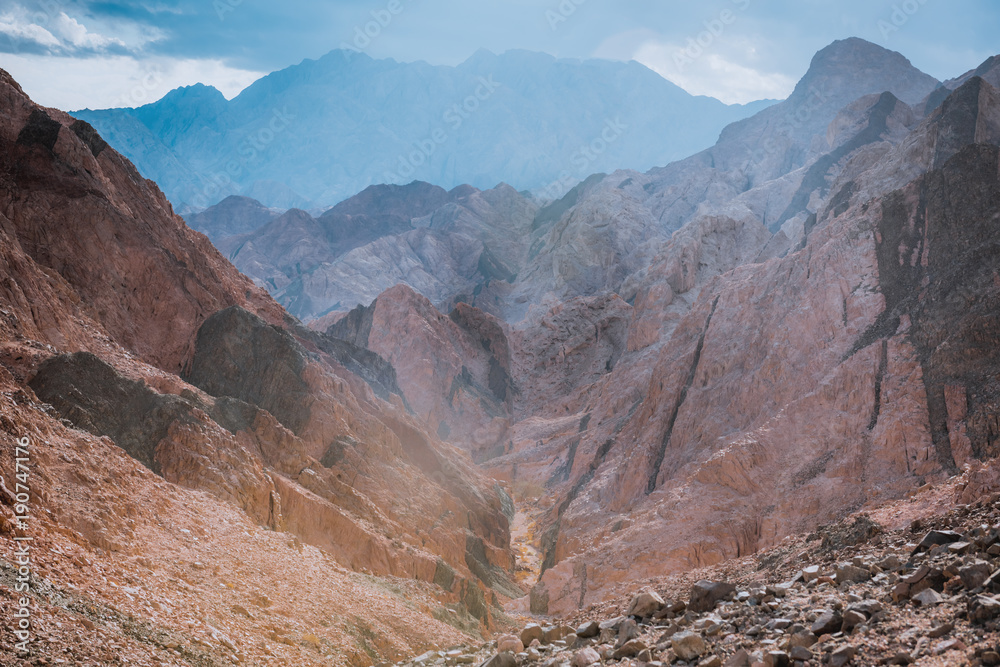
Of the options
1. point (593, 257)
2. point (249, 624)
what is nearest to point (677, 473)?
point (249, 624)

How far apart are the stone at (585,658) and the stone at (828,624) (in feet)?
10.8

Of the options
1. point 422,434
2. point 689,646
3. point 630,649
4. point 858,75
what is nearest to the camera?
point 689,646

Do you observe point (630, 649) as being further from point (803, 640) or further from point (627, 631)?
point (803, 640)

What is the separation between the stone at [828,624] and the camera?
938cm

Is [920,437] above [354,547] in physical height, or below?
above

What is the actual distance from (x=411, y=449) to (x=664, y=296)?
4680cm

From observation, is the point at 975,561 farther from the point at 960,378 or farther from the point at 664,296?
the point at 664,296

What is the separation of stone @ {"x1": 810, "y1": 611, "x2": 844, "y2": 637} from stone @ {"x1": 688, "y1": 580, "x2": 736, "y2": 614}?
2.78m

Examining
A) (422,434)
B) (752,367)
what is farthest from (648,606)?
(422,434)

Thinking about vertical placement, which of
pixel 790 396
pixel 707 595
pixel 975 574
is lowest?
pixel 707 595

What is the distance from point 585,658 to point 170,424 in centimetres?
1557

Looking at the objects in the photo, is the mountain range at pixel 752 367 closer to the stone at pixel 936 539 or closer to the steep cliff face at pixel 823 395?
the steep cliff face at pixel 823 395

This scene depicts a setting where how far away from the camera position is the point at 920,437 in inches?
1022

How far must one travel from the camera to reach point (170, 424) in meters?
21.6
